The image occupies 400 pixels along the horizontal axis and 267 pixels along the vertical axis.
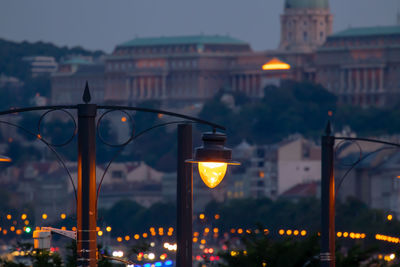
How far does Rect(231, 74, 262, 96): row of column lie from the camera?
612 ft

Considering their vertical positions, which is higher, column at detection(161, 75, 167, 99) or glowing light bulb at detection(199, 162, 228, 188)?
column at detection(161, 75, 167, 99)

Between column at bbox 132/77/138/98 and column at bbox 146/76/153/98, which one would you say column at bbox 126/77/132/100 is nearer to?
column at bbox 132/77/138/98

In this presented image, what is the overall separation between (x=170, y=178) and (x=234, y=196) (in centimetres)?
1012

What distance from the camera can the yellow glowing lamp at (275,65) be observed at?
175 metres

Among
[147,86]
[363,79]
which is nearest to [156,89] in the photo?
[147,86]

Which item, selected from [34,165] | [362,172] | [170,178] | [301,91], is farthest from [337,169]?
[301,91]

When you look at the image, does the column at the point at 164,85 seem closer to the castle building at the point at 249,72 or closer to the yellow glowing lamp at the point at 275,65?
the castle building at the point at 249,72

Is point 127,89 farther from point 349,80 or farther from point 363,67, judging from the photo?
point 363,67

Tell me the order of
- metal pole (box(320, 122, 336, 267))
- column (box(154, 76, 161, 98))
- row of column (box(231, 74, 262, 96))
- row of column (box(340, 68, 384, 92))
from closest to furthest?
metal pole (box(320, 122, 336, 267)), row of column (box(340, 68, 384, 92)), row of column (box(231, 74, 262, 96)), column (box(154, 76, 161, 98))

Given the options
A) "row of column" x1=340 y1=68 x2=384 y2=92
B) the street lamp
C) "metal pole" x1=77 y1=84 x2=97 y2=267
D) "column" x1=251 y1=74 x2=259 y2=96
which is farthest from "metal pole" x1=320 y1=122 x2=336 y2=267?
"column" x1=251 y1=74 x2=259 y2=96

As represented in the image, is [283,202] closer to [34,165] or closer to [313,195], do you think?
[313,195]

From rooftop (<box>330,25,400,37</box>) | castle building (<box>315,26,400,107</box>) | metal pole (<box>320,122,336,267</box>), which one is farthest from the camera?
rooftop (<box>330,25,400,37</box>)

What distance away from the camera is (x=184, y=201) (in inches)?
802

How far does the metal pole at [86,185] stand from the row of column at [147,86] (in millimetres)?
172660
